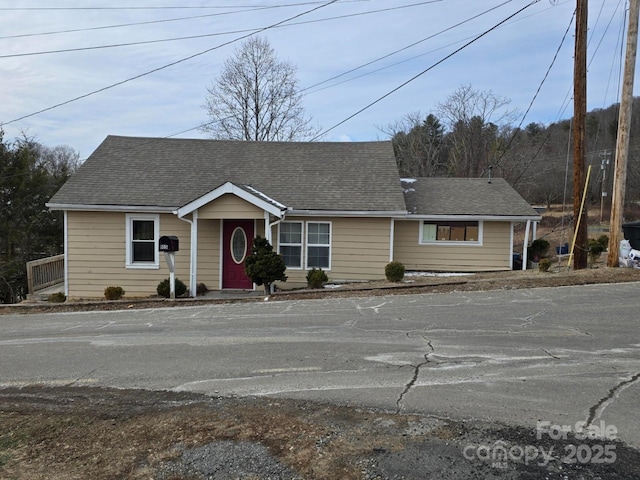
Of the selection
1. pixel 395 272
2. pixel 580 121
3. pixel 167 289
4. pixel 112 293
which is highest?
pixel 580 121

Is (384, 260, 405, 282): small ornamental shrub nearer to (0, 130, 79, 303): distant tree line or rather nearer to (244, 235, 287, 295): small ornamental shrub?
(244, 235, 287, 295): small ornamental shrub

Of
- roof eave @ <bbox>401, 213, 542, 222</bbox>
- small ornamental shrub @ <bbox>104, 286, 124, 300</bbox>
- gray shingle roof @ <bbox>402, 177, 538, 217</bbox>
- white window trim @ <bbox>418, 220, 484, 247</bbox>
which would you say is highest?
gray shingle roof @ <bbox>402, 177, 538, 217</bbox>

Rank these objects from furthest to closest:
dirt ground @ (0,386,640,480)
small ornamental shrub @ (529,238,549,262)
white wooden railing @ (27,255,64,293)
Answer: small ornamental shrub @ (529,238,549,262), white wooden railing @ (27,255,64,293), dirt ground @ (0,386,640,480)

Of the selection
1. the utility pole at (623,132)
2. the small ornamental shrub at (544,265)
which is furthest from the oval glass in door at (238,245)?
the utility pole at (623,132)

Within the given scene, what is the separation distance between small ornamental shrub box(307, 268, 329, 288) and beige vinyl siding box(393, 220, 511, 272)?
3291 mm

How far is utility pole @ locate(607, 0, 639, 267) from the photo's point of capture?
1198 cm

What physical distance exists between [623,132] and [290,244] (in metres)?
9.70

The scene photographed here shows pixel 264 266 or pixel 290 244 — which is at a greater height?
pixel 290 244

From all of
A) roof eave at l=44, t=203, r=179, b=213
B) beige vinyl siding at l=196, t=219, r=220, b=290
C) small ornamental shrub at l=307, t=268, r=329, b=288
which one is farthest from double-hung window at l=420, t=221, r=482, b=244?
roof eave at l=44, t=203, r=179, b=213

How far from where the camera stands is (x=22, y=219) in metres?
24.8

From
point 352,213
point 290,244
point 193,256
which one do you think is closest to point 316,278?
point 290,244

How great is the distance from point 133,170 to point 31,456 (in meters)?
14.2

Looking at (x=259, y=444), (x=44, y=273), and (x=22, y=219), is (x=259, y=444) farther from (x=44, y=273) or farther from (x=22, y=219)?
(x=22, y=219)

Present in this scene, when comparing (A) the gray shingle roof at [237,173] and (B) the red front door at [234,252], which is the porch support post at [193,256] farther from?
(B) the red front door at [234,252]
